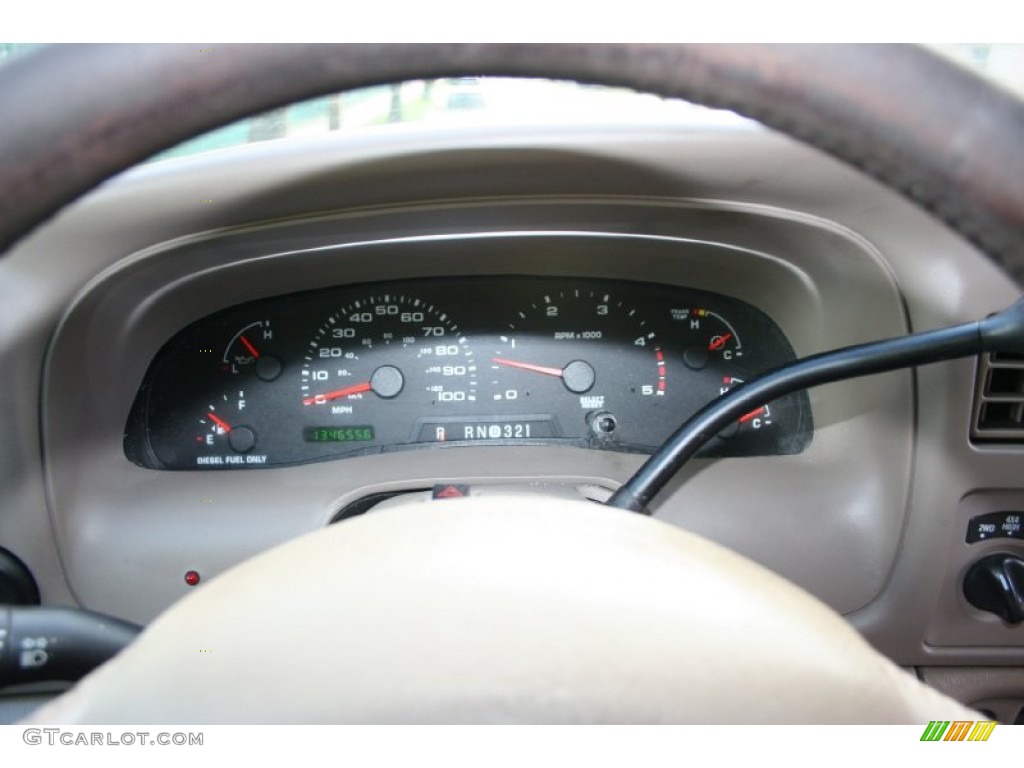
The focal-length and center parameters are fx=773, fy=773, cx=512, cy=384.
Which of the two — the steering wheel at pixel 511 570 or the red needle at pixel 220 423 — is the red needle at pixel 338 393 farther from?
the steering wheel at pixel 511 570

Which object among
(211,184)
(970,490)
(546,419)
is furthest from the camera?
(546,419)

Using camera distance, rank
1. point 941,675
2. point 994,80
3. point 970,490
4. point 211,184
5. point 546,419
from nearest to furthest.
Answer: point 994,80 < point 211,184 < point 970,490 < point 941,675 < point 546,419

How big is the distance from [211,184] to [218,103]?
74 centimetres

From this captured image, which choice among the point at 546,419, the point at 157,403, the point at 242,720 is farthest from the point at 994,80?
the point at 157,403

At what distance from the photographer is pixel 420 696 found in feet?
2.12

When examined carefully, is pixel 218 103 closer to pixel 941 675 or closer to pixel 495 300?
pixel 495 300

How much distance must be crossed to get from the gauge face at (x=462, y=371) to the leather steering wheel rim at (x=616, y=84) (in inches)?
41.0

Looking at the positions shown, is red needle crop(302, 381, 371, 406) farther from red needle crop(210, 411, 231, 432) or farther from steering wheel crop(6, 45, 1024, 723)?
steering wheel crop(6, 45, 1024, 723)

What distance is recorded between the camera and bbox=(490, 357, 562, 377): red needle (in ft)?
5.17
